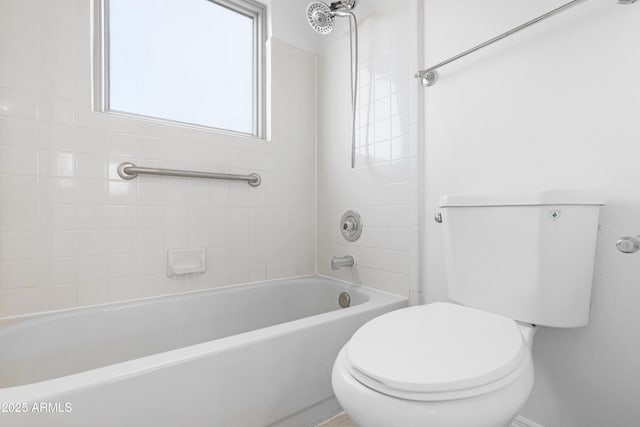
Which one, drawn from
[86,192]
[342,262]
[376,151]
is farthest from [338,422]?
[86,192]

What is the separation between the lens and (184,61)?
1.58 m

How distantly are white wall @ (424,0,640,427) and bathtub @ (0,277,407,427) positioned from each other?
2.07ft

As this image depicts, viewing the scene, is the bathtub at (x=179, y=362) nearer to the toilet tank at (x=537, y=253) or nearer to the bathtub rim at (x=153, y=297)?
the bathtub rim at (x=153, y=297)

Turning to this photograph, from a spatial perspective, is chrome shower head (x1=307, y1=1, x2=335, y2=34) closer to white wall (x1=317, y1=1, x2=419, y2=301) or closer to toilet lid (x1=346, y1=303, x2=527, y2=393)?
→ white wall (x1=317, y1=1, x2=419, y2=301)

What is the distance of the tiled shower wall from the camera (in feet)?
3.74

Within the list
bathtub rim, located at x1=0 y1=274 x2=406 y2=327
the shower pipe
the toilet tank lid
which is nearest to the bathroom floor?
bathtub rim, located at x1=0 y1=274 x2=406 y2=327

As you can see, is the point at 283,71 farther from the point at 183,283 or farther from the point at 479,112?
the point at 183,283

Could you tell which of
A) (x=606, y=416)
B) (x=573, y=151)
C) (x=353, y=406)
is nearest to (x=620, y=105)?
(x=573, y=151)

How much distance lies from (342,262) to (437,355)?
0.94 metres

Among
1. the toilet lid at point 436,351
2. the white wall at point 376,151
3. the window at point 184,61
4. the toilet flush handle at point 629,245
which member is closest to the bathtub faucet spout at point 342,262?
the white wall at point 376,151

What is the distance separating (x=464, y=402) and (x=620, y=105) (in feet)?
2.94

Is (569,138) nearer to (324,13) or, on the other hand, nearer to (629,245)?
(629,245)

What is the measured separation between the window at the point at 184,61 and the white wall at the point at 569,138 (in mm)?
1088

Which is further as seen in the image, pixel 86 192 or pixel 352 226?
pixel 352 226
